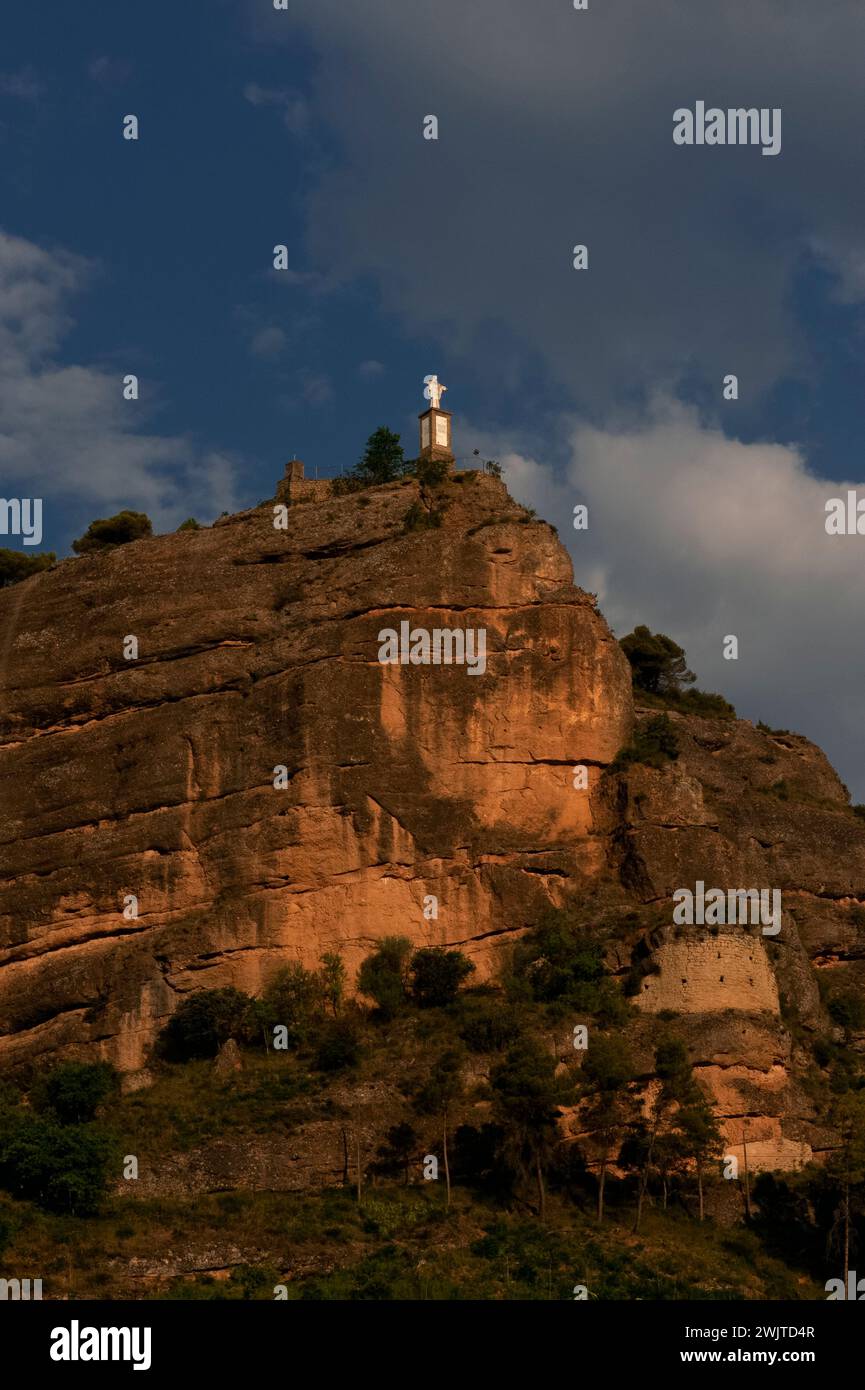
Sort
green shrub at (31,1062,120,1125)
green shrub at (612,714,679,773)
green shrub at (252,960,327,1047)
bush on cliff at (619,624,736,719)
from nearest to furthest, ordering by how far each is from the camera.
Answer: green shrub at (31,1062,120,1125) < green shrub at (252,960,327,1047) < green shrub at (612,714,679,773) < bush on cliff at (619,624,736,719)

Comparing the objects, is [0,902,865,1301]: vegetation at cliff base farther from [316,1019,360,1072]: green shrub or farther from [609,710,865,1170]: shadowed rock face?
[609,710,865,1170]: shadowed rock face

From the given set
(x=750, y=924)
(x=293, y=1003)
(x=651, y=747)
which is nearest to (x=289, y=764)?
(x=293, y=1003)

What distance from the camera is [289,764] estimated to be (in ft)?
207

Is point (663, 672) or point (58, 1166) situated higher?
point (663, 672)

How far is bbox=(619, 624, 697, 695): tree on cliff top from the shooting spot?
85438 millimetres

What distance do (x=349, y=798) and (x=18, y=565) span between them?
78.6ft

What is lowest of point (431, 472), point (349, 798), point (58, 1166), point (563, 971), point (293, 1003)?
point (58, 1166)

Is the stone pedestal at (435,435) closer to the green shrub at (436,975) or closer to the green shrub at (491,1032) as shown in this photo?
the green shrub at (436,975)

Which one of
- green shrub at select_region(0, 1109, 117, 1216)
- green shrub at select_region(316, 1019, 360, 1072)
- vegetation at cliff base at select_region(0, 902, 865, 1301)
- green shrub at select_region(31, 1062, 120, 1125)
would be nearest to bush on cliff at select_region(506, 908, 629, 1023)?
vegetation at cliff base at select_region(0, 902, 865, 1301)

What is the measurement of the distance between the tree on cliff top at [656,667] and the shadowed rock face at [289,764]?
17232mm

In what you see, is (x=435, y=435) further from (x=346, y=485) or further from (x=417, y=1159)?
(x=417, y=1159)

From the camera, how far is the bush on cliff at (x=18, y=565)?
264 feet

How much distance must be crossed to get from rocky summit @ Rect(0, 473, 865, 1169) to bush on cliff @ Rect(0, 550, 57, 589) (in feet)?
32.8

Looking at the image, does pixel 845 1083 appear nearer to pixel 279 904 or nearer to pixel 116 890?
pixel 279 904
